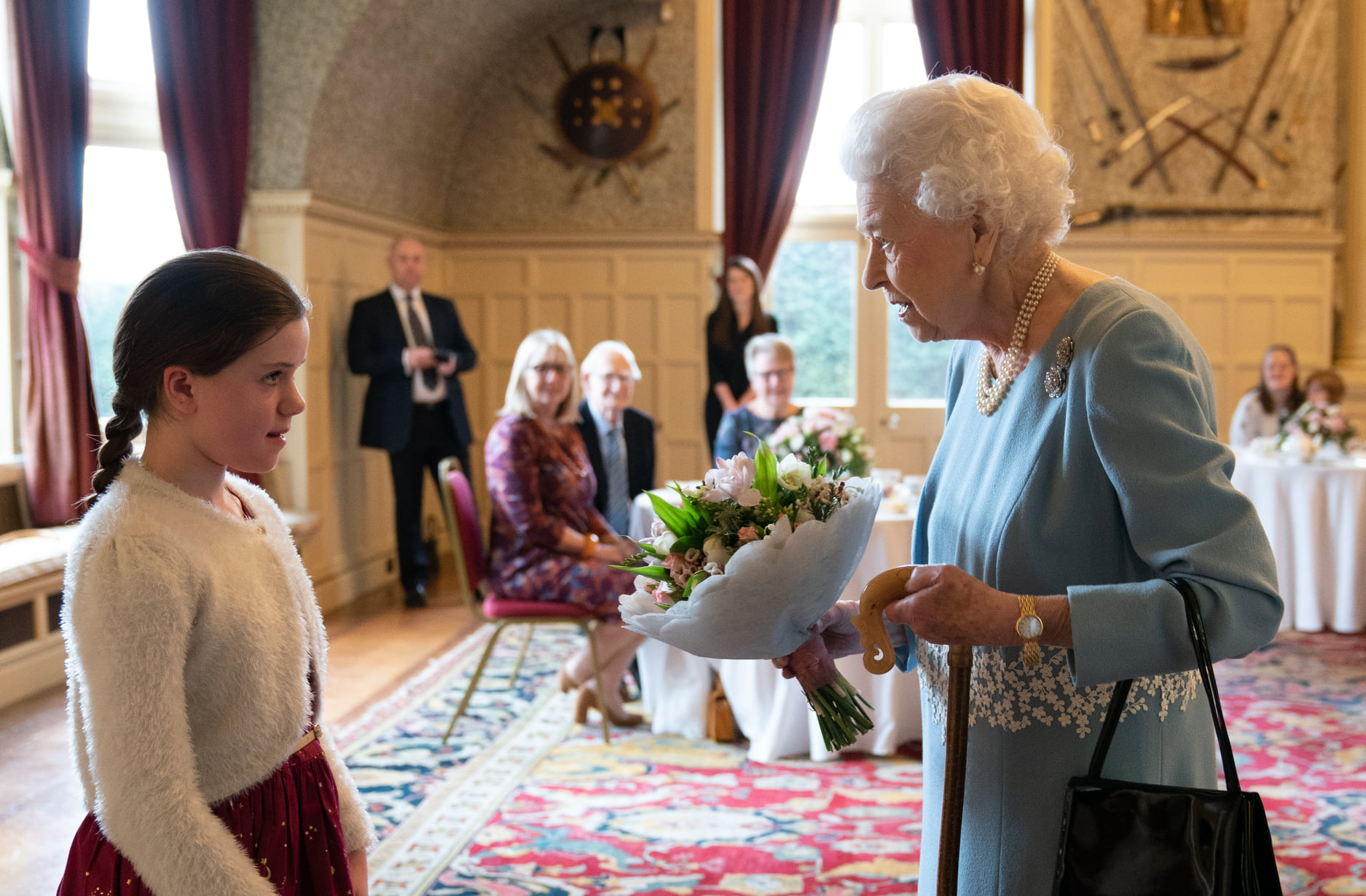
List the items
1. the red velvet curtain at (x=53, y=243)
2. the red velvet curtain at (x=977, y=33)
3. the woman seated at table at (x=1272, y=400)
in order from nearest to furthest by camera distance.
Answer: the red velvet curtain at (x=53, y=243) < the woman seated at table at (x=1272, y=400) < the red velvet curtain at (x=977, y=33)

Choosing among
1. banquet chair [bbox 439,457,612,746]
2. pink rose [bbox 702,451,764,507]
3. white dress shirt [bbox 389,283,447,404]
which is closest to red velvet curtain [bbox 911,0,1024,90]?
white dress shirt [bbox 389,283,447,404]

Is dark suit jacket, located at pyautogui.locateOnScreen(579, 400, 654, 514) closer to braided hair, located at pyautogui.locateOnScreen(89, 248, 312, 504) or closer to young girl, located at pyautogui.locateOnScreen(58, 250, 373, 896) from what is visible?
young girl, located at pyautogui.locateOnScreen(58, 250, 373, 896)

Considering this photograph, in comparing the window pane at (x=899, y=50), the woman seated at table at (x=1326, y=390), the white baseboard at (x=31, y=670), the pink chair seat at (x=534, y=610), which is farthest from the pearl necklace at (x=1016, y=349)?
the window pane at (x=899, y=50)

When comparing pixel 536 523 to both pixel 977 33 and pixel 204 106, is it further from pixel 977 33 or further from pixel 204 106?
pixel 977 33

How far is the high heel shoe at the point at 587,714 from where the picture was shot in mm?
4301

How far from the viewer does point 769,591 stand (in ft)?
4.40

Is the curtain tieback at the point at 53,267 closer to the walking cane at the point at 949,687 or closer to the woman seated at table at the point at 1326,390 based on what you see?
the walking cane at the point at 949,687

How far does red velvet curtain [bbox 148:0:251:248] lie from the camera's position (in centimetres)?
544

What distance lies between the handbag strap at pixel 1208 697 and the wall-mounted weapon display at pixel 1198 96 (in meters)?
7.32

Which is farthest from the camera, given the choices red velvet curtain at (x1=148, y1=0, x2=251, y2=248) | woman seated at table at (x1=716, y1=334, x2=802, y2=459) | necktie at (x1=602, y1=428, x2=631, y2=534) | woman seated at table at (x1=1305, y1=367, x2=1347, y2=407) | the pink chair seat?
woman seated at table at (x1=1305, y1=367, x2=1347, y2=407)

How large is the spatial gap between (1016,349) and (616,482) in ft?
12.2

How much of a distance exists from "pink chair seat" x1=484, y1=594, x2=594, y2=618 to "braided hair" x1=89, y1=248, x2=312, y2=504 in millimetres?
2819

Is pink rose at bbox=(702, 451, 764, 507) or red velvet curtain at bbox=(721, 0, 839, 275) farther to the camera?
red velvet curtain at bbox=(721, 0, 839, 275)

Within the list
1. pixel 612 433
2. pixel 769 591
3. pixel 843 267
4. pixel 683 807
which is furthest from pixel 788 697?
pixel 843 267
